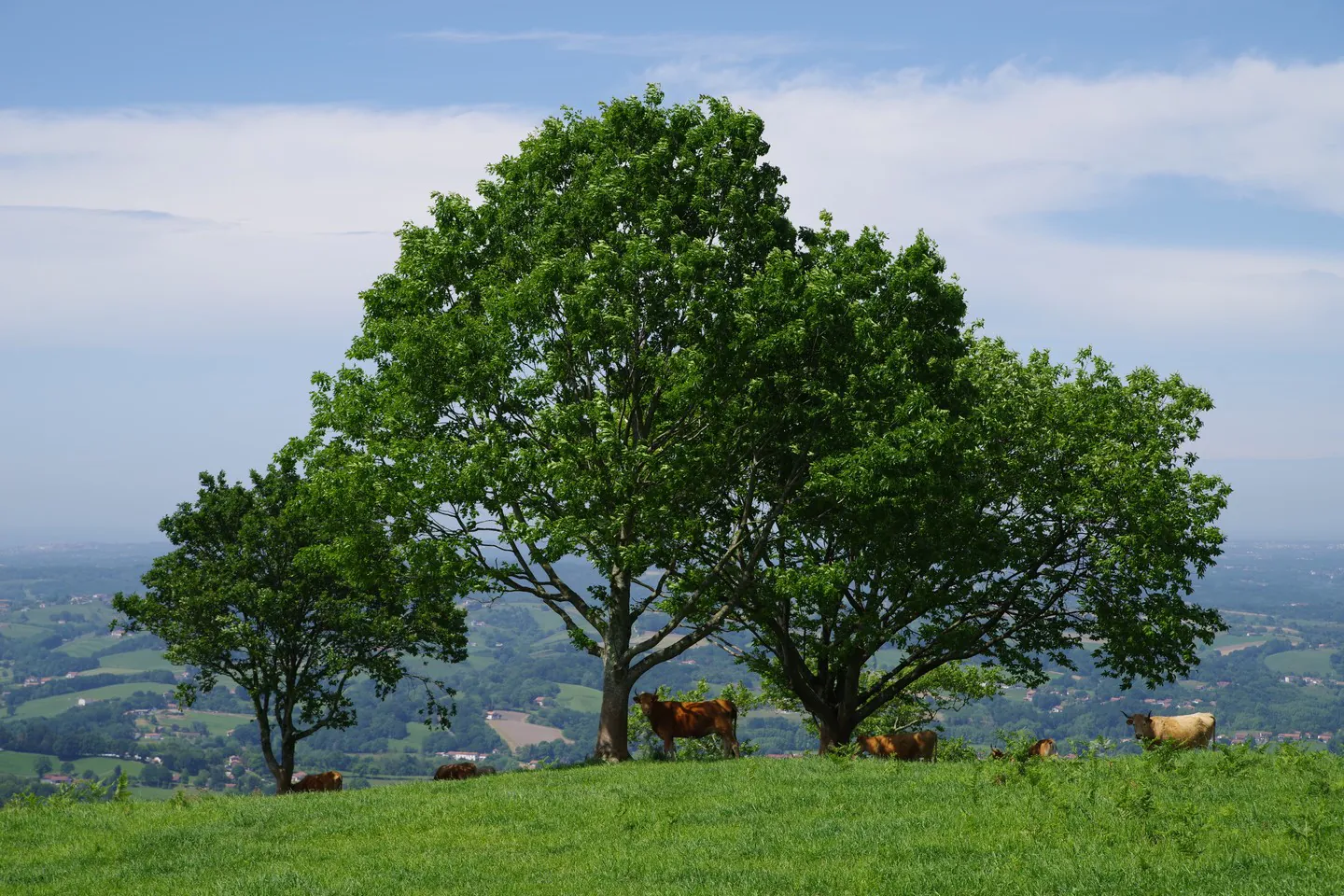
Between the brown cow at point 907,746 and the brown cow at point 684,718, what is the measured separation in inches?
173

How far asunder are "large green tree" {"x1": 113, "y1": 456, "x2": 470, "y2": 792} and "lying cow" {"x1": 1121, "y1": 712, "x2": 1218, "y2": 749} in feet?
71.9

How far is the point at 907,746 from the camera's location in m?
24.7

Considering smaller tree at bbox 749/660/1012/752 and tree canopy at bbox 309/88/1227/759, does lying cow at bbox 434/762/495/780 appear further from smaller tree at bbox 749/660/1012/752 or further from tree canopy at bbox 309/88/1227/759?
smaller tree at bbox 749/660/1012/752

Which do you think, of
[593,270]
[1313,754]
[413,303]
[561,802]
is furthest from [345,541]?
[1313,754]

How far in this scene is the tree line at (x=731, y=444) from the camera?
24641 millimetres

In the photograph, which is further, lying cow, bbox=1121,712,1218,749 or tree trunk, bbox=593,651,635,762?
tree trunk, bbox=593,651,635,762

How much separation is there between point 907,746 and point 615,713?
745 cm

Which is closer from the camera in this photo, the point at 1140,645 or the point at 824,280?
the point at 824,280

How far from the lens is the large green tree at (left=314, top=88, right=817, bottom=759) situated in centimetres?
2455

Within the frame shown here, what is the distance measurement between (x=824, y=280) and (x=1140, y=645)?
14.5 meters

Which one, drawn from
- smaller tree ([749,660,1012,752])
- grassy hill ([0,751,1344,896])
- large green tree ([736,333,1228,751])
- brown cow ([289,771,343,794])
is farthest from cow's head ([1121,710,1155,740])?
brown cow ([289,771,343,794])

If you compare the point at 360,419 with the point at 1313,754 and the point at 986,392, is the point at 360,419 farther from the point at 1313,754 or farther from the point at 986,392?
the point at 1313,754

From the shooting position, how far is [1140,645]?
98.6ft

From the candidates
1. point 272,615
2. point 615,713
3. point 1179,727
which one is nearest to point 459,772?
point 615,713
